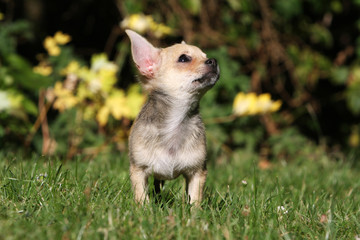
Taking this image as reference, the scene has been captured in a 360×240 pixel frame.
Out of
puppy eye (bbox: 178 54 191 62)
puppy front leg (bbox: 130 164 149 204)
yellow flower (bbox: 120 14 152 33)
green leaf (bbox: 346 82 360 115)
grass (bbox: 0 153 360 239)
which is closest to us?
grass (bbox: 0 153 360 239)

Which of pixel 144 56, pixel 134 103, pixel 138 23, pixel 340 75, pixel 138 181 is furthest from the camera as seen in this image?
pixel 340 75

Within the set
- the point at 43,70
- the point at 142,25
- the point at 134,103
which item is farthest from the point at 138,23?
the point at 43,70

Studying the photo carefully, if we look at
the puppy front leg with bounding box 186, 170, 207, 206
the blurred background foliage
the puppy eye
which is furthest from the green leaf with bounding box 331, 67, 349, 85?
the puppy front leg with bounding box 186, 170, 207, 206

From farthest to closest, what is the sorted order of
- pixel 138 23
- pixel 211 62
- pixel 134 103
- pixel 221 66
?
pixel 221 66 → pixel 134 103 → pixel 138 23 → pixel 211 62

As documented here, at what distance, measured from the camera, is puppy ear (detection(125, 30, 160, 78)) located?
13.1 feet

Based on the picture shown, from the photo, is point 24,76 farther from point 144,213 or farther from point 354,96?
point 354,96

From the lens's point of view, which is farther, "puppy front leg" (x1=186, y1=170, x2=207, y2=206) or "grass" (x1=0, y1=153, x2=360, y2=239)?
"puppy front leg" (x1=186, y1=170, x2=207, y2=206)

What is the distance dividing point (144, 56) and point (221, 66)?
8.00ft

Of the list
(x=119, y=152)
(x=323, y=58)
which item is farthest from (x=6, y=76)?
(x=323, y=58)

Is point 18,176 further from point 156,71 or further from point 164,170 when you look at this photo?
point 156,71

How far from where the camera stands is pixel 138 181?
141 inches

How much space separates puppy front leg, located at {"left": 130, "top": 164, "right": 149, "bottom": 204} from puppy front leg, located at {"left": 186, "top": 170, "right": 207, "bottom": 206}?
0.33m

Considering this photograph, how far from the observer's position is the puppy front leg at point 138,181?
3.50 meters

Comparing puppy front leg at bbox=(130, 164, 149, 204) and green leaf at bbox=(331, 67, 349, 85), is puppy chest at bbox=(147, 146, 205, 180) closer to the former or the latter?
puppy front leg at bbox=(130, 164, 149, 204)
